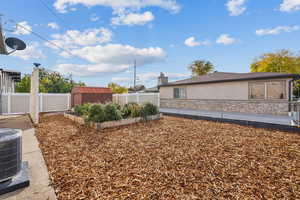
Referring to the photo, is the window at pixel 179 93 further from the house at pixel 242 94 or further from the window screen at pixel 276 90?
the window screen at pixel 276 90

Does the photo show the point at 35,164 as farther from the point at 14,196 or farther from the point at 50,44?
the point at 50,44

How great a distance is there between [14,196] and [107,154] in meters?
1.72

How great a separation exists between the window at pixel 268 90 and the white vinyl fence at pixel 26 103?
13853 mm

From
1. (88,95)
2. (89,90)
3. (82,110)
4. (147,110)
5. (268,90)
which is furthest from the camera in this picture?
(89,90)

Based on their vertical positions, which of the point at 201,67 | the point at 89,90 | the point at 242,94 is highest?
the point at 201,67

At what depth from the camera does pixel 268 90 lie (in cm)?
891

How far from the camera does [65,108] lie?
1187cm

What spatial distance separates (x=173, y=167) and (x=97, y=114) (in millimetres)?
4509

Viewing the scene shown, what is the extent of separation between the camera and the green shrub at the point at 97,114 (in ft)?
20.0

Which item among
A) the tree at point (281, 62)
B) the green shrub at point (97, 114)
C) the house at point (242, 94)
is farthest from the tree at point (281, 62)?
the green shrub at point (97, 114)

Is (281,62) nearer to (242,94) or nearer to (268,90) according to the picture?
(268,90)

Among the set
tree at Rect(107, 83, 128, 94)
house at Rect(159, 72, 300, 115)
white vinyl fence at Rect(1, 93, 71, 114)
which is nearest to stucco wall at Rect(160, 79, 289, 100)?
house at Rect(159, 72, 300, 115)

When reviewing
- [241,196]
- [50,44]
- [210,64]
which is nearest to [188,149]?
[241,196]

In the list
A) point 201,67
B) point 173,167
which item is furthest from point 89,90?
point 201,67
